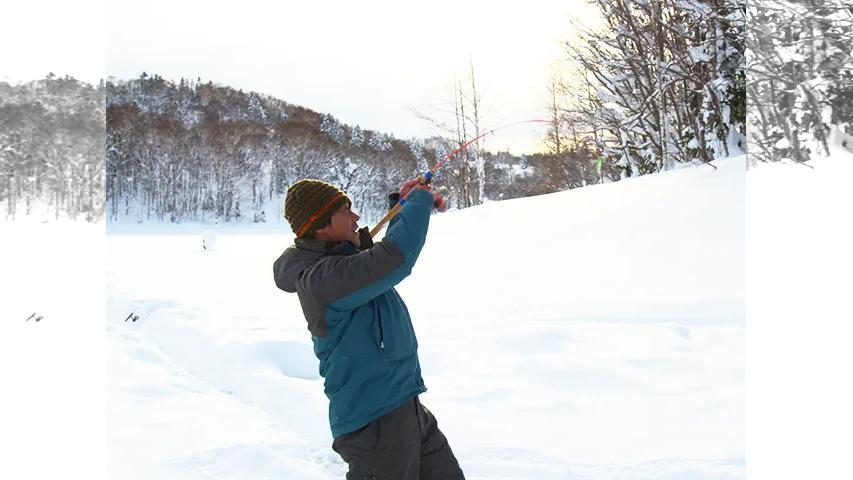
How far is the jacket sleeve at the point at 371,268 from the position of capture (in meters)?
1.51

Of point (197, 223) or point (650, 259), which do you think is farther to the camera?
point (197, 223)

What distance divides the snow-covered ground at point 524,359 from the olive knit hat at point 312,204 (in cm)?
152

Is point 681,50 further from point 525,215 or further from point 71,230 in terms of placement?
point 71,230

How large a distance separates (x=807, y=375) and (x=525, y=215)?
7177 millimetres

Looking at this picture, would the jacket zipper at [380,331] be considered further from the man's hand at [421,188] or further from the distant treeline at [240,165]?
the distant treeline at [240,165]

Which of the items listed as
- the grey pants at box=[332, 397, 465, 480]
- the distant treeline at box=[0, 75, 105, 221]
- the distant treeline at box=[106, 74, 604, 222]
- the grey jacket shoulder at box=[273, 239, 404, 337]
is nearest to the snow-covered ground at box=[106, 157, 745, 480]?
the grey pants at box=[332, 397, 465, 480]

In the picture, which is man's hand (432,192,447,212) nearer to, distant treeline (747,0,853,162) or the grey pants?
the grey pants

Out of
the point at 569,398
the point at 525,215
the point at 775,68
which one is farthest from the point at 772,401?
the point at 775,68

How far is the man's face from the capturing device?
Answer: 5.52 feet

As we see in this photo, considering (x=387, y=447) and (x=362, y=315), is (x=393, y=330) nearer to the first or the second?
(x=362, y=315)

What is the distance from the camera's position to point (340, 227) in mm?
1687

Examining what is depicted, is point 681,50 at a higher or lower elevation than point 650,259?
higher

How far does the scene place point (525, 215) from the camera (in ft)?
35.4

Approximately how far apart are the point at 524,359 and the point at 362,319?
2876 mm
